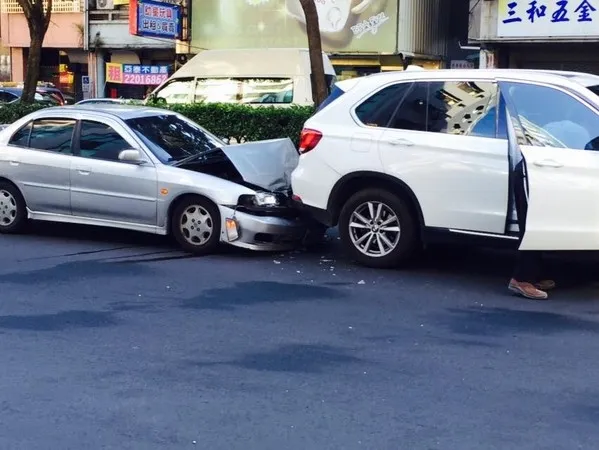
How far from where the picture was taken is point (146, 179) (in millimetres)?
8984

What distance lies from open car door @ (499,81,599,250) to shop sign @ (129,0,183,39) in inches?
701

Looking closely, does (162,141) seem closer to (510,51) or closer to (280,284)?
(280,284)

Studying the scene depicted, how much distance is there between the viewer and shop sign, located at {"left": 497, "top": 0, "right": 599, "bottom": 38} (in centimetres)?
1769

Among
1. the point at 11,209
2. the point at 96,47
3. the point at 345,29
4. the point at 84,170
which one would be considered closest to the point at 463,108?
the point at 84,170

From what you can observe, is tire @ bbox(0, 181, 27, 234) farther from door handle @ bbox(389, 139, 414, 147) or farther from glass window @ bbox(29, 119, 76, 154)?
door handle @ bbox(389, 139, 414, 147)

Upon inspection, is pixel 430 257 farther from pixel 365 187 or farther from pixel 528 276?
pixel 528 276

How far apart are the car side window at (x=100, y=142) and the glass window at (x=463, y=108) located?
3337mm

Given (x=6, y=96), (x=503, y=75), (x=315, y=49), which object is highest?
(x=315, y=49)

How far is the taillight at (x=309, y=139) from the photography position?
829 cm

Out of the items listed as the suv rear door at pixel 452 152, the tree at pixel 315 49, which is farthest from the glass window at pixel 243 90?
the suv rear door at pixel 452 152

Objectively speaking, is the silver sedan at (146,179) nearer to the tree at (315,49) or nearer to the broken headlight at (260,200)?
the broken headlight at (260,200)

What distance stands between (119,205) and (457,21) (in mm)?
18556

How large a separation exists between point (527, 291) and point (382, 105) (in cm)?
220

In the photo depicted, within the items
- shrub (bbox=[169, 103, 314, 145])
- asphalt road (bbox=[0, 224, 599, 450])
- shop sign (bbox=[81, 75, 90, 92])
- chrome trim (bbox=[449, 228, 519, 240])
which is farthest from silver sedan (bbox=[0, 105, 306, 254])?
shop sign (bbox=[81, 75, 90, 92])
